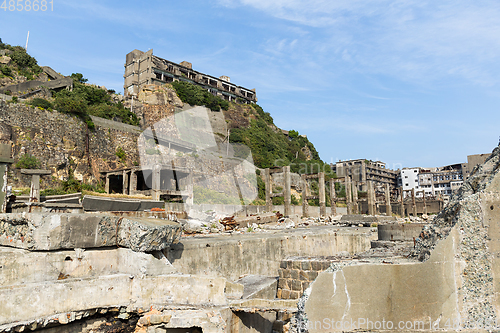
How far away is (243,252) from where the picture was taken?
8438 mm

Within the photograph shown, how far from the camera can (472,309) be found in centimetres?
343

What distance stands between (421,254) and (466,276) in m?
0.51

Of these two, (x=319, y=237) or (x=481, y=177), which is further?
(x=319, y=237)

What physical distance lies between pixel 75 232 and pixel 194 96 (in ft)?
159

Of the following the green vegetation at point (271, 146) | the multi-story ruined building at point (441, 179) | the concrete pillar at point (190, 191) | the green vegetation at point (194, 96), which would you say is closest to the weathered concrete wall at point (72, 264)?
the concrete pillar at point (190, 191)

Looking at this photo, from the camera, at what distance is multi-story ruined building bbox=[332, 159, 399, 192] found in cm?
8188

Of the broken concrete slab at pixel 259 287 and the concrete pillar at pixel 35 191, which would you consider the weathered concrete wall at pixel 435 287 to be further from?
the concrete pillar at pixel 35 191

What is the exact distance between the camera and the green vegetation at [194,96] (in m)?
50.9

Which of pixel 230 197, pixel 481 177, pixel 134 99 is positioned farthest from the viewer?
pixel 134 99

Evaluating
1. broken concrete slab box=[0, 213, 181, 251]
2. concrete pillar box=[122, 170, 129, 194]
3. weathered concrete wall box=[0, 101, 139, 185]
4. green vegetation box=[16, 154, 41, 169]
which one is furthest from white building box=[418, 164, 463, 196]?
broken concrete slab box=[0, 213, 181, 251]

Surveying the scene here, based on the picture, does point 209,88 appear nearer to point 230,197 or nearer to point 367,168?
point 230,197

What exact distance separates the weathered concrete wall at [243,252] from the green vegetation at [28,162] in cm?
1538

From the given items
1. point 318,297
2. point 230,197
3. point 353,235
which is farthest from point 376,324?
point 230,197

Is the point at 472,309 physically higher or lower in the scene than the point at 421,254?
lower
